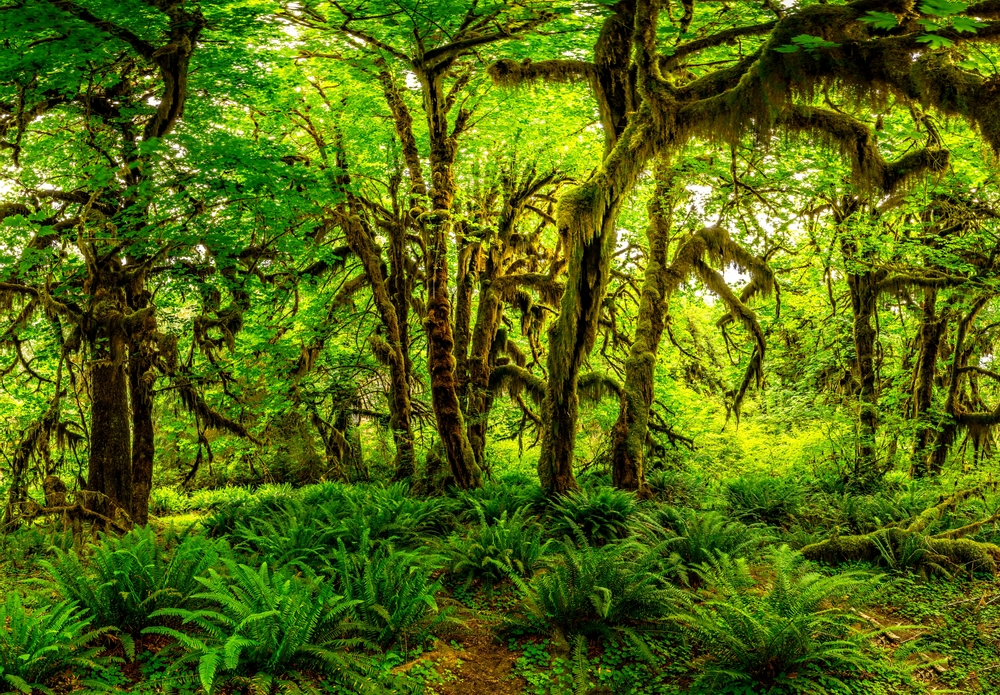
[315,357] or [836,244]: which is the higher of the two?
[836,244]

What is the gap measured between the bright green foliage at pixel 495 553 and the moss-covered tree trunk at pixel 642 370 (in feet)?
10.5

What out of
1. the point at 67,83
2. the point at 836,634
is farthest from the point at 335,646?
the point at 67,83

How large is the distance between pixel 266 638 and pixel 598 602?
2548 millimetres

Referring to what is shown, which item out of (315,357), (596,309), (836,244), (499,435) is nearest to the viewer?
(596,309)

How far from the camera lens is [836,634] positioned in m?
4.44

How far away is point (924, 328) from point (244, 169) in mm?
12384

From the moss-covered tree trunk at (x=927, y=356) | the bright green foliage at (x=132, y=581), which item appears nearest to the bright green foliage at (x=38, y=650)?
the bright green foliage at (x=132, y=581)

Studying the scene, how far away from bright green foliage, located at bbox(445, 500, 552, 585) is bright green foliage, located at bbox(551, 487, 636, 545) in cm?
87

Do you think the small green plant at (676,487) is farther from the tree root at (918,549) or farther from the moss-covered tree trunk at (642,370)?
the tree root at (918,549)

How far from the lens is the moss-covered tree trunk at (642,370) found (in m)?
9.30

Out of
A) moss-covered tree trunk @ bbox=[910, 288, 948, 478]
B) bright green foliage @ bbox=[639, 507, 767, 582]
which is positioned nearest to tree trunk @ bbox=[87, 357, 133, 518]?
bright green foliage @ bbox=[639, 507, 767, 582]

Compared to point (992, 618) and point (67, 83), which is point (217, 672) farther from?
point (992, 618)

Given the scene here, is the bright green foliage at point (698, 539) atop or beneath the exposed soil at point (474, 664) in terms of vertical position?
atop

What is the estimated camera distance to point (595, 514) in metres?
7.61
